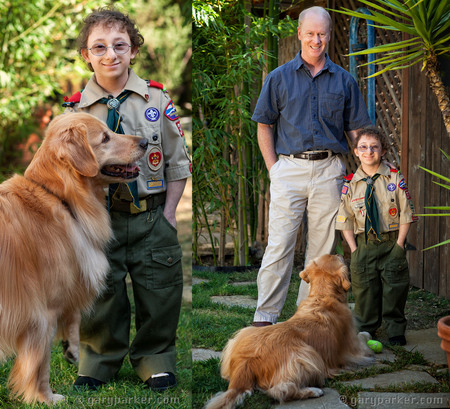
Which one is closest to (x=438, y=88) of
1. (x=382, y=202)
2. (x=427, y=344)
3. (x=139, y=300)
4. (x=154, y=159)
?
(x=382, y=202)

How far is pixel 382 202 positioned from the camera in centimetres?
282

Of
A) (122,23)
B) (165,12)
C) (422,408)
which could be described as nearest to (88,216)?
(122,23)

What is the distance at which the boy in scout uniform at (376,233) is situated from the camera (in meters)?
2.49

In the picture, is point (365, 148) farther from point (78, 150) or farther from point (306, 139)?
point (78, 150)

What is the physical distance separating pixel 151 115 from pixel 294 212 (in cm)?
91

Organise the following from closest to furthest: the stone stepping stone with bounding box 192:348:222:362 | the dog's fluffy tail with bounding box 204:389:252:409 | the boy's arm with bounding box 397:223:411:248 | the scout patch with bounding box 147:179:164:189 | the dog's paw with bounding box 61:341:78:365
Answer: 1. the dog's fluffy tail with bounding box 204:389:252:409
2. the stone stepping stone with bounding box 192:348:222:362
3. the dog's paw with bounding box 61:341:78:365
4. the scout patch with bounding box 147:179:164:189
5. the boy's arm with bounding box 397:223:411:248

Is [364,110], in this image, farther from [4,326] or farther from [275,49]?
[4,326]

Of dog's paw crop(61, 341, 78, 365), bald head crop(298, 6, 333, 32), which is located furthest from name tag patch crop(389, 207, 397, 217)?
dog's paw crop(61, 341, 78, 365)

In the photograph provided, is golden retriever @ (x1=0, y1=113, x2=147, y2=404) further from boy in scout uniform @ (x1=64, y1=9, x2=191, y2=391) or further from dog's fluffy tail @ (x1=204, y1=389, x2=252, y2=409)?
dog's fluffy tail @ (x1=204, y1=389, x2=252, y2=409)

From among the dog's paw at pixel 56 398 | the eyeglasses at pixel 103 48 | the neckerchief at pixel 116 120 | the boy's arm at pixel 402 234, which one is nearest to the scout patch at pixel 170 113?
the neckerchief at pixel 116 120

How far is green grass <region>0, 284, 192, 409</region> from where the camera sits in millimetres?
2523

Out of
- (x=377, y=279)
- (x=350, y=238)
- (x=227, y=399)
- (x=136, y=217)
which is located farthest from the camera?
(x=377, y=279)

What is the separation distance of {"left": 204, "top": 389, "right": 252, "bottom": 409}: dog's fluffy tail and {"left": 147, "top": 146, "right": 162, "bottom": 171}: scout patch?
1.16 metres

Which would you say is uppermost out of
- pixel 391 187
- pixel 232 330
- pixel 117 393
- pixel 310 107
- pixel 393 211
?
pixel 310 107
